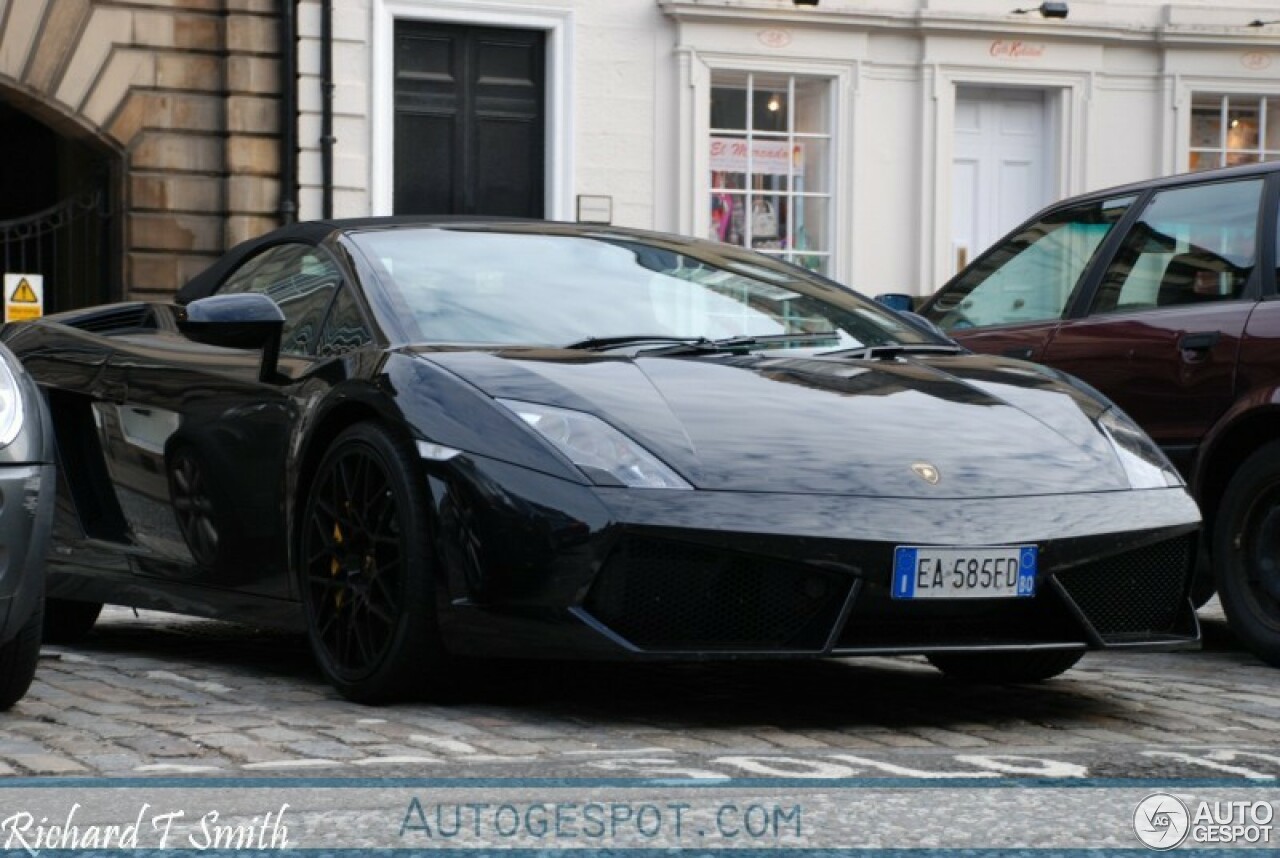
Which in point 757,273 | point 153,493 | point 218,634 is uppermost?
point 757,273

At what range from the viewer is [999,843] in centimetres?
388

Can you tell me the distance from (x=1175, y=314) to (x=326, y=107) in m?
12.1

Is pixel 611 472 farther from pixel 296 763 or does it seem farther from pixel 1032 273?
pixel 1032 273

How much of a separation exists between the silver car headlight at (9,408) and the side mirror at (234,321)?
2.33 feet

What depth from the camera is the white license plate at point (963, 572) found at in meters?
5.22

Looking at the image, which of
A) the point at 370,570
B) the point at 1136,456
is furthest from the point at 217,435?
the point at 1136,456

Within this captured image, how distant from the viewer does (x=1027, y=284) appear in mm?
8414

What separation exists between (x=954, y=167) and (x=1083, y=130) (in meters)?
1.17

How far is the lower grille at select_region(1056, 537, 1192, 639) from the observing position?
5477mm

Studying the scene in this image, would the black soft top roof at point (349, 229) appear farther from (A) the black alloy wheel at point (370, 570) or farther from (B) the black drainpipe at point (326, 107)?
(B) the black drainpipe at point (326, 107)

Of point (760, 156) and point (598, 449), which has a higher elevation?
point (760, 156)

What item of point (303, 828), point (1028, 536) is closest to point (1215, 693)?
point (1028, 536)

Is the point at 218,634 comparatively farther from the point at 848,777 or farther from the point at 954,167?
the point at 954,167

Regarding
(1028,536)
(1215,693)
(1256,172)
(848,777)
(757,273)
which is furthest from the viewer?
(1256,172)
